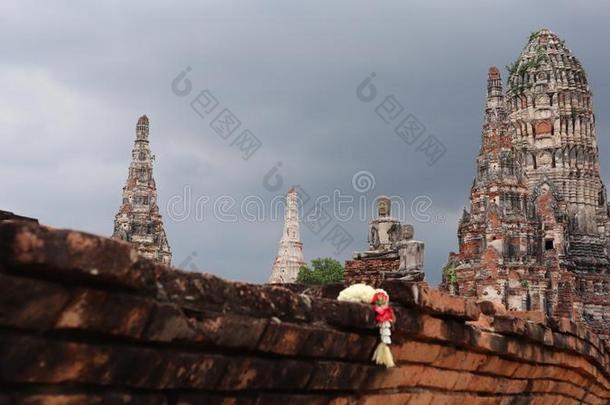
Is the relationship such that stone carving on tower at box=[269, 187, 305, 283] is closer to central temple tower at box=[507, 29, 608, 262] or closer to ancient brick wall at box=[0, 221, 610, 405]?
central temple tower at box=[507, 29, 608, 262]

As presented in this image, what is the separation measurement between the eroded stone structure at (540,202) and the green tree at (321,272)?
63.1 feet

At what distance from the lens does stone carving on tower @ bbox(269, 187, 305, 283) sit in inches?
2849

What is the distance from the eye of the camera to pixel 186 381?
3.44 meters

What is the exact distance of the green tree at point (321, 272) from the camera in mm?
65750

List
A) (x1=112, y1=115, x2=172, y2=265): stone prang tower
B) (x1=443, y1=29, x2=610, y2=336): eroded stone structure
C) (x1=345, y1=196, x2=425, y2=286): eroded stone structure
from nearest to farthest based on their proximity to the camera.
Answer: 1. (x1=345, y1=196, x2=425, y2=286): eroded stone structure
2. (x1=443, y1=29, x2=610, y2=336): eroded stone structure
3. (x1=112, y1=115, x2=172, y2=265): stone prang tower

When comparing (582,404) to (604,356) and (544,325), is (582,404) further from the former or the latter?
(544,325)

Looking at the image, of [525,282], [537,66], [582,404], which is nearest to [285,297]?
[582,404]

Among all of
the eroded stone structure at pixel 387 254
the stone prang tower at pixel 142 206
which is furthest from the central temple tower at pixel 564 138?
the eroded stone structure at pixel 387 254

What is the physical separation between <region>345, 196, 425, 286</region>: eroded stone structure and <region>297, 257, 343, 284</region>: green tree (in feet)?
144

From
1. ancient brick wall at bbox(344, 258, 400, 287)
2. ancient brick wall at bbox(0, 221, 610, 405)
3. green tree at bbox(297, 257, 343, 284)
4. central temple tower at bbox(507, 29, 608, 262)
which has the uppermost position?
central temple tower at bbox(507, 29, 608, 262)

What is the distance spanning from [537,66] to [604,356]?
148ft

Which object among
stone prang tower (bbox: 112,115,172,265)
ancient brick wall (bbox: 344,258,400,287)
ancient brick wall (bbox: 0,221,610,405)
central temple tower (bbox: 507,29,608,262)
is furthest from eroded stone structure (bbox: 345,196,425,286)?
stone prang tower (bbox: 112,115,172,265)

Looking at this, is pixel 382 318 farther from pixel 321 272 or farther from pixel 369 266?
pixel 321 272

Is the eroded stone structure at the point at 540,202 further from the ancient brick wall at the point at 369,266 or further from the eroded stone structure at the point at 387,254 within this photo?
the ancient brick wall at the point at 369,266
